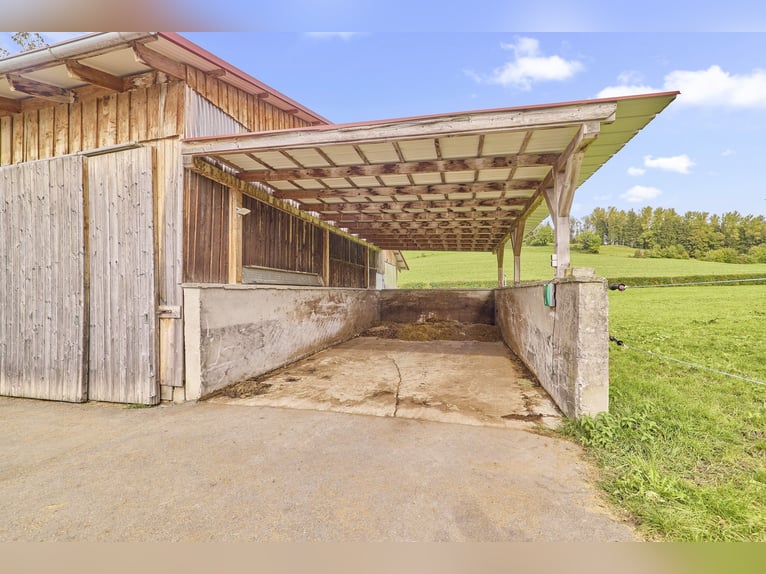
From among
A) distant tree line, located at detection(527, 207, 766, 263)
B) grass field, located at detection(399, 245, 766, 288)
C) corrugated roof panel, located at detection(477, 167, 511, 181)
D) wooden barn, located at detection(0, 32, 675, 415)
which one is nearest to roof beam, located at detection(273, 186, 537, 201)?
corrugated roof panel, located at detection(477, 167, 511, 181)

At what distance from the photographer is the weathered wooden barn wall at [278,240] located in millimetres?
5754

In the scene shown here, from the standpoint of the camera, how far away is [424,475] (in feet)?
7.86

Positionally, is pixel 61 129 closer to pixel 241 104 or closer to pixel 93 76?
pixel 93 76

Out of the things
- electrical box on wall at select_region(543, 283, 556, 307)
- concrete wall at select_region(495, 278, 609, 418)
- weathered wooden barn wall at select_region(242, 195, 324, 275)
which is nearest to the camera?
concrete wall at select_region(495, 278, 609, 418)

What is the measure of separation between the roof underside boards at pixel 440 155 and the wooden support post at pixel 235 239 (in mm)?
417

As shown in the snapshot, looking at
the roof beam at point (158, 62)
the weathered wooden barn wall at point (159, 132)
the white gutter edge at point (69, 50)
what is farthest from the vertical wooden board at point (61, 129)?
the roof beam at point (158, 62)

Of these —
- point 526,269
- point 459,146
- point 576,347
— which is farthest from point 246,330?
point 526,269

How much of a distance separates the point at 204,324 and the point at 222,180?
216 centimetres

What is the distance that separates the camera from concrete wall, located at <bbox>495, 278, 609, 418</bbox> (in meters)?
3.16

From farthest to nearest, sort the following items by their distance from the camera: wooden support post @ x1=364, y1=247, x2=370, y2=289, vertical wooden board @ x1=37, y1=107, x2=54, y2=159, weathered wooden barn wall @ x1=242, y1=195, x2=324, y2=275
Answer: wooden support post @ x1=364, y1=247, x2=370, y2=289 < weathered wooden barn wall @ x1=242, y1=195, x2=324, y2=275 < vertical wooden board @ x1=37, y1=107, x2=54, y2=159

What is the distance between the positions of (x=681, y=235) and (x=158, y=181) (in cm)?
7749

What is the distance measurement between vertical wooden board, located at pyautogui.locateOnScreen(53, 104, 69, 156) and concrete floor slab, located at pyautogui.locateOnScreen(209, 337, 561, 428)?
4.20 metres

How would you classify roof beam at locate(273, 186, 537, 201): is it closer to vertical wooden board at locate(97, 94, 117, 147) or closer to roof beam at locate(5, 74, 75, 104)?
vertical wooden board at locate(97, 94, 117, 147)

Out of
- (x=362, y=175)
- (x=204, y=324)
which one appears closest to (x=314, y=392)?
(x=204, y=324)
